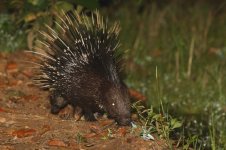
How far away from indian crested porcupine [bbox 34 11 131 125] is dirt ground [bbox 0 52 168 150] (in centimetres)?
24

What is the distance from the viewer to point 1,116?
6891mm

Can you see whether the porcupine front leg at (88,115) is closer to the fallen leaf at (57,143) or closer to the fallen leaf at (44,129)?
the fallen leaf at (44,129)

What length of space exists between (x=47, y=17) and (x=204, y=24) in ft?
14.7

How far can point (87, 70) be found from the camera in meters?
6.98

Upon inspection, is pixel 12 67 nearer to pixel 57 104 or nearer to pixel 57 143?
pixel 57 104

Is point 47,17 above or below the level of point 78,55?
above

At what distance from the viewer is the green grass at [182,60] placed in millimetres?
8531

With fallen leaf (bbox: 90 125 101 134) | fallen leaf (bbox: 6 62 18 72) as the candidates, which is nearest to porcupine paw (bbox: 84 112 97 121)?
fallen leaf (bbox: 90 125 101 134)

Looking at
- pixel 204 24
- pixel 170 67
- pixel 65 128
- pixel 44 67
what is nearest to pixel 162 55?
pixel 170 67

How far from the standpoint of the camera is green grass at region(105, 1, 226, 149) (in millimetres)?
8531

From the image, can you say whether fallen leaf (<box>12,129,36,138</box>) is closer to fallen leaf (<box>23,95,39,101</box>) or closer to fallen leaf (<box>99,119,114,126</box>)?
fallen leaf (<box>99,119,114,126</box>)

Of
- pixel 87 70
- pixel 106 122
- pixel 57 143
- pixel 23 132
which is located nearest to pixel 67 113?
pixel 106 122

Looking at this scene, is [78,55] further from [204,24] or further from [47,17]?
[204,24]

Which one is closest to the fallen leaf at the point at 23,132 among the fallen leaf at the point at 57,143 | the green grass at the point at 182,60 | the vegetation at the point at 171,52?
the fallen leaf at the point at 57,143
